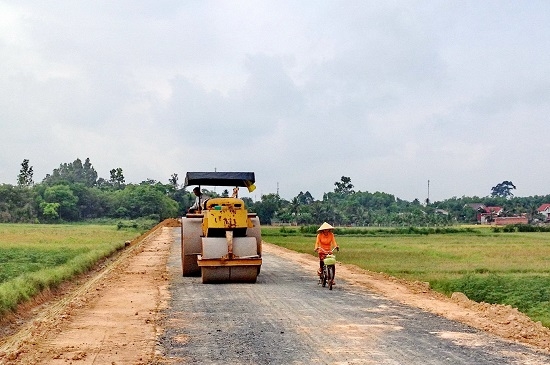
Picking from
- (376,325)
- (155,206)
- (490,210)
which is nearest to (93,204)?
(155,206)

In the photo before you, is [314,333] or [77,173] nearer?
[314,333]

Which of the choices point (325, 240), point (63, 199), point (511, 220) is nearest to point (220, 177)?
point (325, 240)

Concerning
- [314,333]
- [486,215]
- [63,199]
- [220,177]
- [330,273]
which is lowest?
[314,333]

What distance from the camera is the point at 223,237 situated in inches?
751

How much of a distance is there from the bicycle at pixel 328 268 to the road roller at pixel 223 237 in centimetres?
184

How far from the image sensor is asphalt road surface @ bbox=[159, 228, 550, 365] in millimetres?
9258

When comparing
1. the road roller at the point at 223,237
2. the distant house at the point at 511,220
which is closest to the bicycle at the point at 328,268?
the road roller at the point at 223,237

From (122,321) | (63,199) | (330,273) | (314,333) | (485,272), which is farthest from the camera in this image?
(63,199)

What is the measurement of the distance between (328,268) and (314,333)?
280 inches

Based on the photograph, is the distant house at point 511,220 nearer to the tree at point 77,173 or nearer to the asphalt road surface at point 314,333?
the tree at point 77,173

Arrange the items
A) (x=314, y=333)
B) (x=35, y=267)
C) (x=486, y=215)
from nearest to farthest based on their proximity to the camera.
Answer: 1. (x=314, y=333)
2. (x=35, y=267)
3. (x=486, y=215)

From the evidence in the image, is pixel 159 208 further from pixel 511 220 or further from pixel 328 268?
pixel 328 268

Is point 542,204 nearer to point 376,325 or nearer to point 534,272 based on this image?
point 534,272

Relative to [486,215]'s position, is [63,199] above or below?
above
